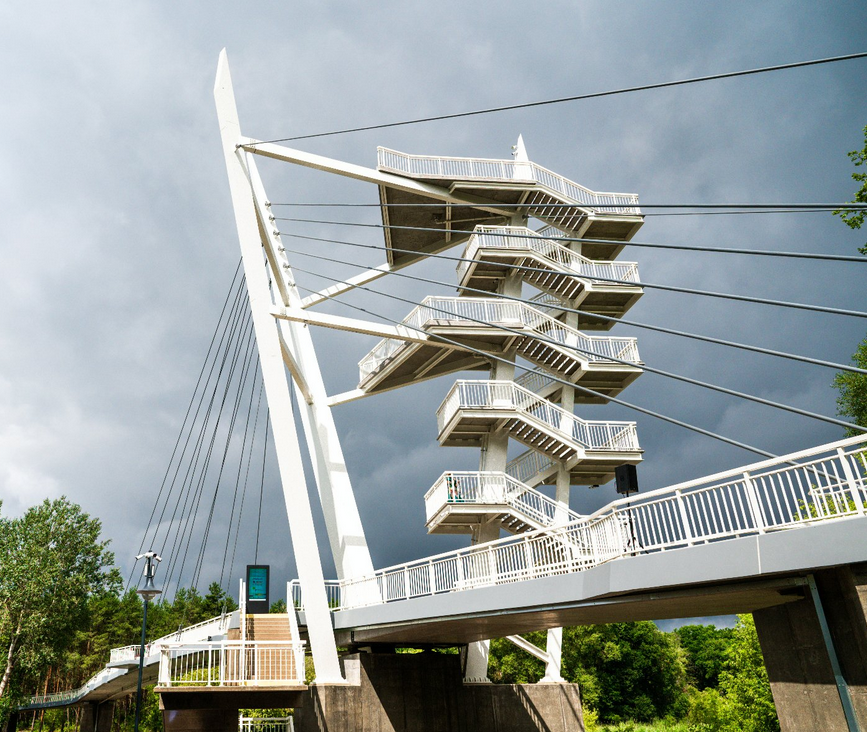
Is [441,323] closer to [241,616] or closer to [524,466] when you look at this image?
[524,466]

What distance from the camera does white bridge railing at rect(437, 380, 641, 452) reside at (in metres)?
23.7

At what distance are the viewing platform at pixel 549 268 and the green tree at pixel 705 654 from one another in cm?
6182

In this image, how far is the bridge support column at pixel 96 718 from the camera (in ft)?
159

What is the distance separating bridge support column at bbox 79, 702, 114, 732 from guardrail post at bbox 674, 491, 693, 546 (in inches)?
1957

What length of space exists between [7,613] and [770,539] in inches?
1884

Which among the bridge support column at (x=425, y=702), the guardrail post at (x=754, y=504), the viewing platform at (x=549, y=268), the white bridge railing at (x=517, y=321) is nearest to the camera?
the guardrail post at (x=754, y=504)

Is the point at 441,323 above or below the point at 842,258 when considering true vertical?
above

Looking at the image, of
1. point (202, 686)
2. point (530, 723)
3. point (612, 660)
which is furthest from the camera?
point (612, 660)

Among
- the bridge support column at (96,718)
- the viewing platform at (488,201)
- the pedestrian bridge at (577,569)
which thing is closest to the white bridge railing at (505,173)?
the viewing platform at (488,201)

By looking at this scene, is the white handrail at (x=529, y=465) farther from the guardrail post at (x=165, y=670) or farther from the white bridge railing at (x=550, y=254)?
the guardrail post at (x=165, y=670)

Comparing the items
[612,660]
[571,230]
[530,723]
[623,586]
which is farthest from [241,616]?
[612,660]

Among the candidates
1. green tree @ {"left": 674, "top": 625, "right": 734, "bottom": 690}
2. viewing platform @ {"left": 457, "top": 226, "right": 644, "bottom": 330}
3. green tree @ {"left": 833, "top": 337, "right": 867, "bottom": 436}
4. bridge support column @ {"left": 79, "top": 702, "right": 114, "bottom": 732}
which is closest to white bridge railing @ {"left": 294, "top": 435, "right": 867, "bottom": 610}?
viewing platform @ {"left": 457, "top": 226, "right": 644, "bottom": 330}

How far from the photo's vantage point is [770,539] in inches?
408

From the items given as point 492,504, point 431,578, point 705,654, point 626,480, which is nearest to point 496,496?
point 492,504
